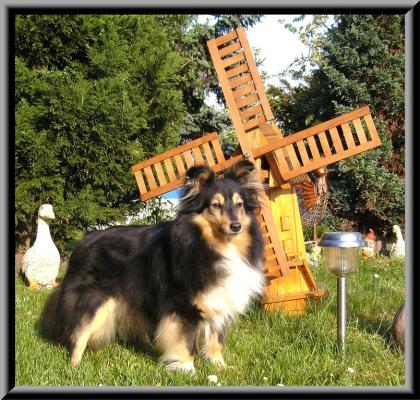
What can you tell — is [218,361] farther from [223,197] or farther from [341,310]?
[223,197]

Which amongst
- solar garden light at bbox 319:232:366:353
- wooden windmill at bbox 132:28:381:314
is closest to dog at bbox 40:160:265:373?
solar garden light at bbox 319:232:366:353

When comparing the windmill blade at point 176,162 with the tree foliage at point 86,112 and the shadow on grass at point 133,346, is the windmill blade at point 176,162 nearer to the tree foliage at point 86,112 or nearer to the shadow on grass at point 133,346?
the shadow on grass at point 133,346

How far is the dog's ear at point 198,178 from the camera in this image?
4.02m

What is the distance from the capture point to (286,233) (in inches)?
230

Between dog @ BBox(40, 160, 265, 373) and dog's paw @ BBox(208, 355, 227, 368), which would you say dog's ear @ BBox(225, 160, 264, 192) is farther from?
dog's paw @ BBox(208, 355, 227, 368)

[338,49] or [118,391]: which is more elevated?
[338,49]

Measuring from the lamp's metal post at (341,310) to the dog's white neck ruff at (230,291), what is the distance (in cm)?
69

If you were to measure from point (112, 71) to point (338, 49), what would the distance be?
4898 mm

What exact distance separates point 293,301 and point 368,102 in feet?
20.8

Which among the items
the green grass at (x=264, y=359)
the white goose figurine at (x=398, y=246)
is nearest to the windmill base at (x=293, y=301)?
the green grass at (x=264, y=359)

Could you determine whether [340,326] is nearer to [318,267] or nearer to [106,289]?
[106,289]

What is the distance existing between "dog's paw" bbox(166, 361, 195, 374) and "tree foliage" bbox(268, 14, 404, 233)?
735 centimetres
